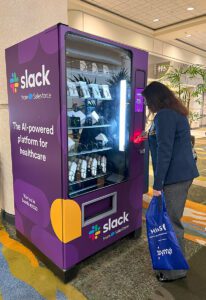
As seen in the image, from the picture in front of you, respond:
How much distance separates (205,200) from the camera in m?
3.88

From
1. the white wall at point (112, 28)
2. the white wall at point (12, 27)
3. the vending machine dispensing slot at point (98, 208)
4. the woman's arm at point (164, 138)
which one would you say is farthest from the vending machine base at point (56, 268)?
the white wall at point (112, 28)

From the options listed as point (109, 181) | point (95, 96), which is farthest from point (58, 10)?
point (109, 181)

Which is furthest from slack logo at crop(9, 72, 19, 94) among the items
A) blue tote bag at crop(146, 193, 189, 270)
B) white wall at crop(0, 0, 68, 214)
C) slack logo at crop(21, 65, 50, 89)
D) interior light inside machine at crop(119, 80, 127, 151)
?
blue tote bag at crop(146, 193, 189, 270)

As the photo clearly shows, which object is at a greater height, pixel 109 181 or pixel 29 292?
pixel 109 181

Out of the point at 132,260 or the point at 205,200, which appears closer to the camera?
the point at 132,260

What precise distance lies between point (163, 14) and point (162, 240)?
22.7ft

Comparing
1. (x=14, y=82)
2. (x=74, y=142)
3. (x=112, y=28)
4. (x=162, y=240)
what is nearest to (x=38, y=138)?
(x=74, y=142)

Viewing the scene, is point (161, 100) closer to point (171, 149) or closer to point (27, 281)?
point (171, 149)

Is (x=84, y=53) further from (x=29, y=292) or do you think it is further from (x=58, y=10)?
(x=29, y=292)

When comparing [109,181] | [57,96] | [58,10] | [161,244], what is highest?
[58,10]

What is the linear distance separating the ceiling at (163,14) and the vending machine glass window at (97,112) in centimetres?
437

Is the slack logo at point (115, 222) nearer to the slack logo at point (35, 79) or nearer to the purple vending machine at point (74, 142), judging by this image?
the purple vending machine at point (74, 142)

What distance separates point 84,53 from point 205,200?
115 inches

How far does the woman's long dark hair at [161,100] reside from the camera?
1.88 meters
